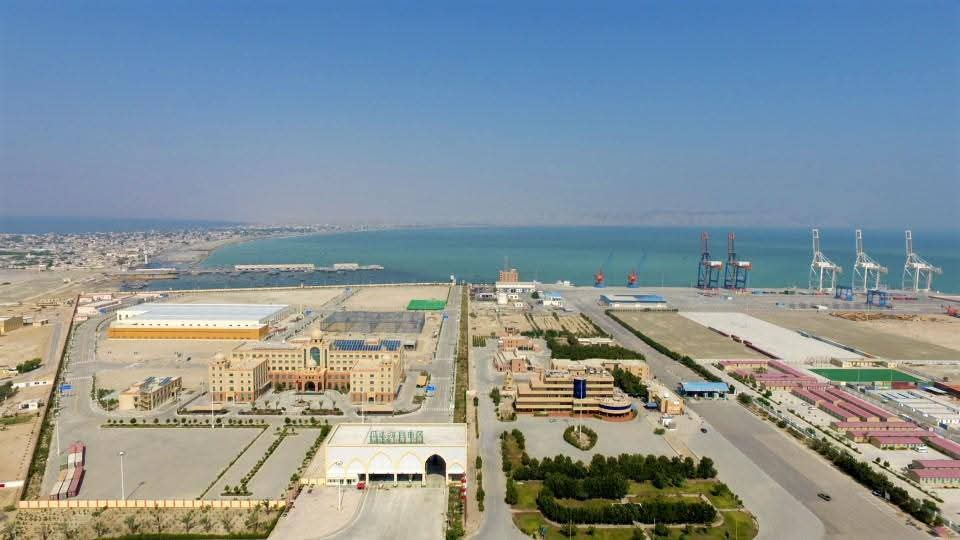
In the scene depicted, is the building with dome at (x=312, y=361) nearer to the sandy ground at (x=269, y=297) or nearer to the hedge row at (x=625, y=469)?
the hedge row at (x=625, y=469)

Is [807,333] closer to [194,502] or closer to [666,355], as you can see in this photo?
[666,355]

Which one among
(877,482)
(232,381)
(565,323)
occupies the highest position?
(232,381)

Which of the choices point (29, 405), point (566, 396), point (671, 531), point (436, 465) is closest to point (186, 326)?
point (29, 405)

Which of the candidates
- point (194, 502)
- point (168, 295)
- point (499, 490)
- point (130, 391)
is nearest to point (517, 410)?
point (499, 490)

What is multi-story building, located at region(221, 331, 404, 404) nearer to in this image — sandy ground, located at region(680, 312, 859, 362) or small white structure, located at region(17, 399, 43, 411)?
small white structure, located at region(17, 399, 43, 411)

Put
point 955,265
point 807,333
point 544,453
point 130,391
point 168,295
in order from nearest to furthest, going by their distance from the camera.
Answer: point 544,453 → point 130,391 → point 807,333 → point 168,295 → point 955,265

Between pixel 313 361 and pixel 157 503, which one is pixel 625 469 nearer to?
pixel 157 503
